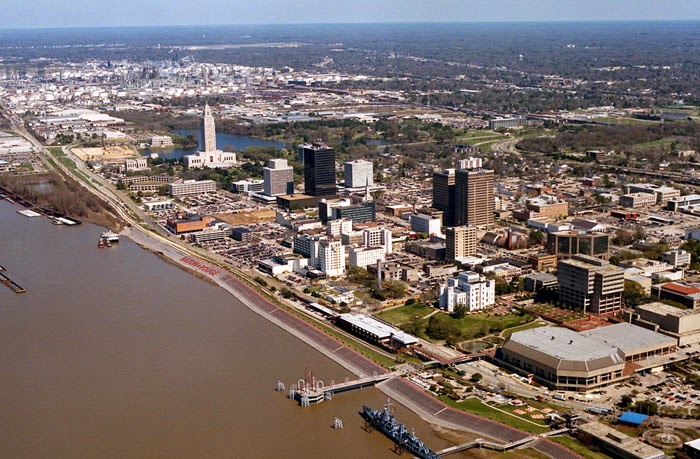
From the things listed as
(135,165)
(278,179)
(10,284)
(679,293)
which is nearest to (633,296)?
(679,293)

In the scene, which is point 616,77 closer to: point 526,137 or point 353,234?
point 526,137

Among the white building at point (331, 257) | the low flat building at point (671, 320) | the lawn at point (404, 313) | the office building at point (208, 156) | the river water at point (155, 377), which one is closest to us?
the river water at point (155, 377)

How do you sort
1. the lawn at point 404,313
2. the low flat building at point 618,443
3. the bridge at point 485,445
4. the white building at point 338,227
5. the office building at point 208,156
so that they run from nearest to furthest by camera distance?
the low flat building at point 618,443 < the bridge at point 485,445 < the lawn at point 404,313 < the white building at point 338,227 < the office building at point 208,156

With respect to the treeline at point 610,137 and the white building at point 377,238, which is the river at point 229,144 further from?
the white building at point 377,238

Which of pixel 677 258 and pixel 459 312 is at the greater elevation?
pixel 677 258

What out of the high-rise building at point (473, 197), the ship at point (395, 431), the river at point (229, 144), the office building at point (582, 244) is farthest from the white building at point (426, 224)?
the river at point (229, 144)

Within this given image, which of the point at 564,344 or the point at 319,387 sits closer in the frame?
the point at 319,387

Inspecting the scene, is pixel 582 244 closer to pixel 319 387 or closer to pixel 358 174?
pixel 319 387

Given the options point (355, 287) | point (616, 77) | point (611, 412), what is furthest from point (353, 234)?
point (616, 77)
